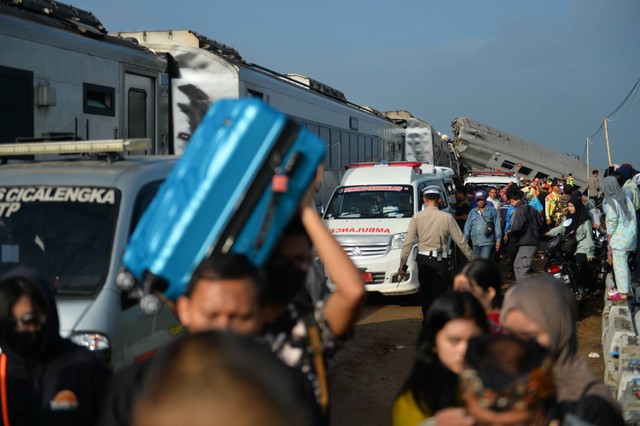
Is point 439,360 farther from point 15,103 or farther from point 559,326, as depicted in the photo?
point 15,103

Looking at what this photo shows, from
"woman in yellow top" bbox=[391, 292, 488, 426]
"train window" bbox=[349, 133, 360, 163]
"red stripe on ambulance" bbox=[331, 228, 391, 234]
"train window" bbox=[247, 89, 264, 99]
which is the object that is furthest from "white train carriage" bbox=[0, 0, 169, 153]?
"train window" bbox=[349, 133, 360, 163]

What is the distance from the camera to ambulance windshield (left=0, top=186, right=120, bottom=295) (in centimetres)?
538

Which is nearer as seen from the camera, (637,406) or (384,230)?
(637,406)

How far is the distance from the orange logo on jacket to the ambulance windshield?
7.19 ft

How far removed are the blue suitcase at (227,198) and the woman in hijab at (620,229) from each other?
29.1 ft

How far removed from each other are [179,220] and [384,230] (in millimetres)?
10461

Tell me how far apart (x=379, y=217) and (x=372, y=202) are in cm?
37

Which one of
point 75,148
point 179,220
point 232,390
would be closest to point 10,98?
point 75,148

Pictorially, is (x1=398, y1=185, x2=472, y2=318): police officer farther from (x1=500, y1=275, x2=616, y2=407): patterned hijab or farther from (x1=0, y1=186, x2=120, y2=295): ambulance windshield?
(x1=500, y1=275, x2=616, y2=407): patterned hijab

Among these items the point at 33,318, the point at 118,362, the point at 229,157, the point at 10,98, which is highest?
the point at 10,98

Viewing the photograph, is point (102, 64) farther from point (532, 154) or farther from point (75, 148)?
point (532, 154)

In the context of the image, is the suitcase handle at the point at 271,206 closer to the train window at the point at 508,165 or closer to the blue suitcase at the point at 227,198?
the blue suitcase at the point at 227,198

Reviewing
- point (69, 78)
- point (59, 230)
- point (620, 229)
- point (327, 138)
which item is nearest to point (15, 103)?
point (69, 78)

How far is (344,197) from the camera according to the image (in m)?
14.2
